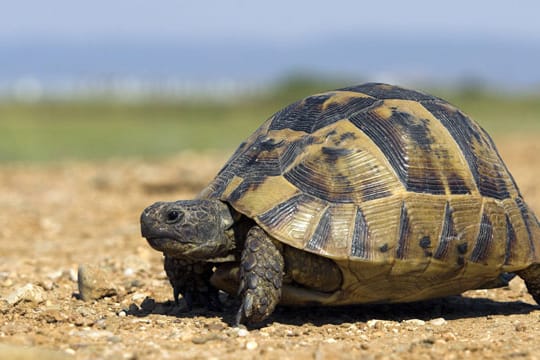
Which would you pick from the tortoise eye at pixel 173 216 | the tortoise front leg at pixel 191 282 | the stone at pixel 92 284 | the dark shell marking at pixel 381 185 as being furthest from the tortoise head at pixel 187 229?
the stone at pixel 92 284

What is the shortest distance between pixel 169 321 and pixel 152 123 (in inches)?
1092

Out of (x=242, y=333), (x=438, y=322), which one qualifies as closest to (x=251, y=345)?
(x=242, y=333)

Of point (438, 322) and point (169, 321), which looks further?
point (438, 322)

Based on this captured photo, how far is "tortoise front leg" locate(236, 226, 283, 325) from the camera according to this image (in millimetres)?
4758

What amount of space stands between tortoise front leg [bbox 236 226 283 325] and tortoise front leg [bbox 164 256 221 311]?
0.69 m

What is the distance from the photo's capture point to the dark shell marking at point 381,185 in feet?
16.0

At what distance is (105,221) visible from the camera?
9906mm

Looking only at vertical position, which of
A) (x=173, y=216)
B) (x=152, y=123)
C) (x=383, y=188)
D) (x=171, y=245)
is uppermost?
(x=383, y=188)

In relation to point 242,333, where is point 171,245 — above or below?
above

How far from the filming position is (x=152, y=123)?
3244 cm

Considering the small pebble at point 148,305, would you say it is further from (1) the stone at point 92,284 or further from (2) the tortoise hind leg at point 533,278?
(2) the tortoise hind leg at point 533,278

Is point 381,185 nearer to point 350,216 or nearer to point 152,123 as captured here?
point 350,216

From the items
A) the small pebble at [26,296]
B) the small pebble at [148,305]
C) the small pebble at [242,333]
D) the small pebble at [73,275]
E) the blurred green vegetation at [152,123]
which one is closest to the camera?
the small pebble at [242,333]

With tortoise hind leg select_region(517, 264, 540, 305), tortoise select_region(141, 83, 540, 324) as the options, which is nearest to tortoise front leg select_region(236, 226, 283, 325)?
tortoise select_region(141, 83, 540, 324)
